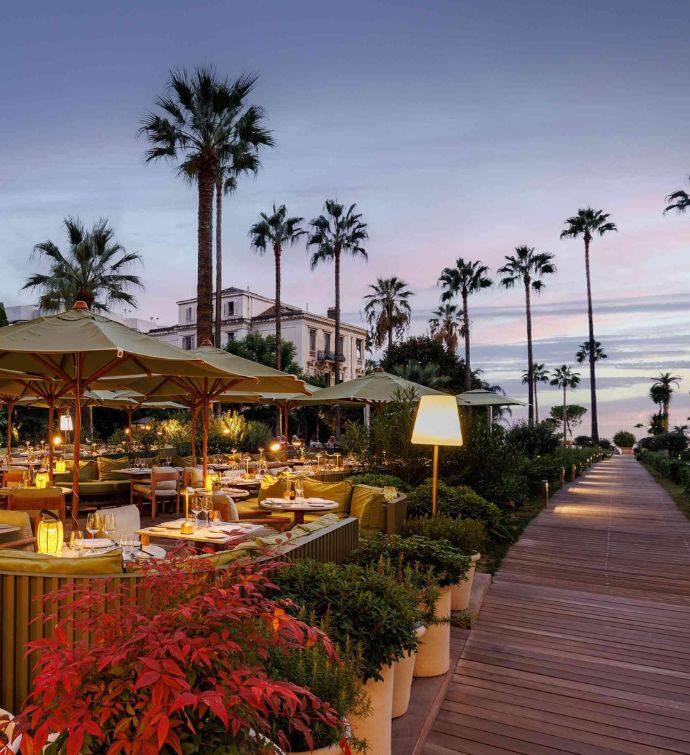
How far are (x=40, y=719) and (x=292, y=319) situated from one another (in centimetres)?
4875

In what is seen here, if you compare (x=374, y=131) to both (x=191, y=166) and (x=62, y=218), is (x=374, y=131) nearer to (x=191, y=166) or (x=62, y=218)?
(x=191, y=166)

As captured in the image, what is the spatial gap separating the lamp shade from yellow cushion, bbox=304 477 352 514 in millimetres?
1714

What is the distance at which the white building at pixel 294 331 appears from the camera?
49.8 m

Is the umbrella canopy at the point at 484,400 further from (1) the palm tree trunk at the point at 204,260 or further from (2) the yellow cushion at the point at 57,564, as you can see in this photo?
(2) the yellow cushion at the point at 57,564

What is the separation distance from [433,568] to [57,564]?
2.72 meters

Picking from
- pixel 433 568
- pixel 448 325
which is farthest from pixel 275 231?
pixel 433 568

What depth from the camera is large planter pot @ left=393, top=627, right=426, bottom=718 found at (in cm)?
360

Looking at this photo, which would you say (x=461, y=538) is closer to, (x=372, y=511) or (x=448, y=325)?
(x=372, y=511)

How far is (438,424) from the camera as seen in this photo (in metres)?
6.97

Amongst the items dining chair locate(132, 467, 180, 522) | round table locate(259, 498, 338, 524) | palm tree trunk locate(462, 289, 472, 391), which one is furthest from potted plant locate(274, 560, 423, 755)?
palm tree trunk locate(462, 289, 472, 391)

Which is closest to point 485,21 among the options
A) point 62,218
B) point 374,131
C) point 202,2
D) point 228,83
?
point 374,131

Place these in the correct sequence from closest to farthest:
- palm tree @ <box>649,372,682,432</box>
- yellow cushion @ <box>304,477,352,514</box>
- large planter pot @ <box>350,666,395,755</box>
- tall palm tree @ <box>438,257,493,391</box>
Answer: large planter pot @ <box>350,666,395,755</box>
yellow cushion @ <box>304,477,352,514</box>
tall palm tree @ <box>438,257,493,391</box>
palm tree @ <box>649,372,682,432</box>

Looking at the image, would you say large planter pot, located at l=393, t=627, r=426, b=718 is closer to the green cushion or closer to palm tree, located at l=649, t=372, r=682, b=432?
the green cushion

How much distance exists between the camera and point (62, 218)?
74.5ft
